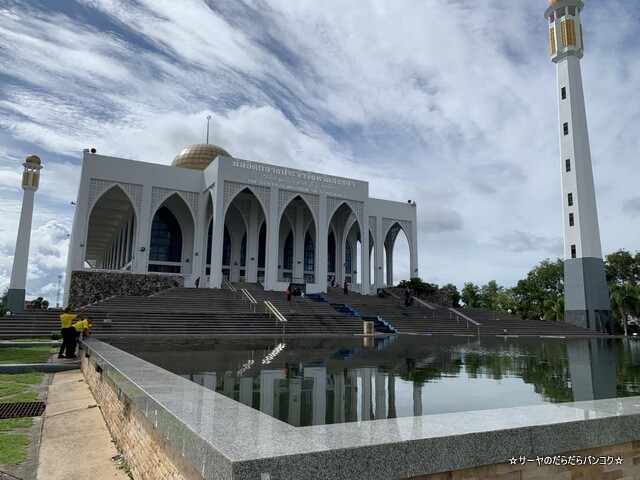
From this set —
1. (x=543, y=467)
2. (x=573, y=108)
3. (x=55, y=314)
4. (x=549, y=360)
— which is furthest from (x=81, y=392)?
(x=573, y=108)

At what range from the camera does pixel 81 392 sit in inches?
277

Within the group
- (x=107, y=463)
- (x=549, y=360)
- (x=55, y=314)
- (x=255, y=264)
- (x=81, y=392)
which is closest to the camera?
(x=107, y=463)

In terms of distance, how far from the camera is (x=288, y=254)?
37.7 meters

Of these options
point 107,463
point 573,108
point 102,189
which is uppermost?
point 573,108

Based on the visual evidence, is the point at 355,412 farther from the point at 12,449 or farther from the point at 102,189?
the point at 102,189

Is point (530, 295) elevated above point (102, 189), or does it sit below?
below

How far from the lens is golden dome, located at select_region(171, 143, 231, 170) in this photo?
33500 mm

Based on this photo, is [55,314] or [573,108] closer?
[55,314]

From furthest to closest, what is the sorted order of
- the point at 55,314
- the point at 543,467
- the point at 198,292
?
the point at 198,292 < the point at 55,314 < the point at 543,467

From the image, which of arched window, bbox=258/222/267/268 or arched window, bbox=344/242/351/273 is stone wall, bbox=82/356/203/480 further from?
arched window, bbox=344/242/351/273

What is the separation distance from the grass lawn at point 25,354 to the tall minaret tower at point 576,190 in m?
25.9

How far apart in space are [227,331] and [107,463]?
42.6 ft

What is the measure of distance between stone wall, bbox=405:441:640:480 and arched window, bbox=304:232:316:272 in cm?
3480

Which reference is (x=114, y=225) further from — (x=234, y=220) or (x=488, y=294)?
(x=488, y=294)
